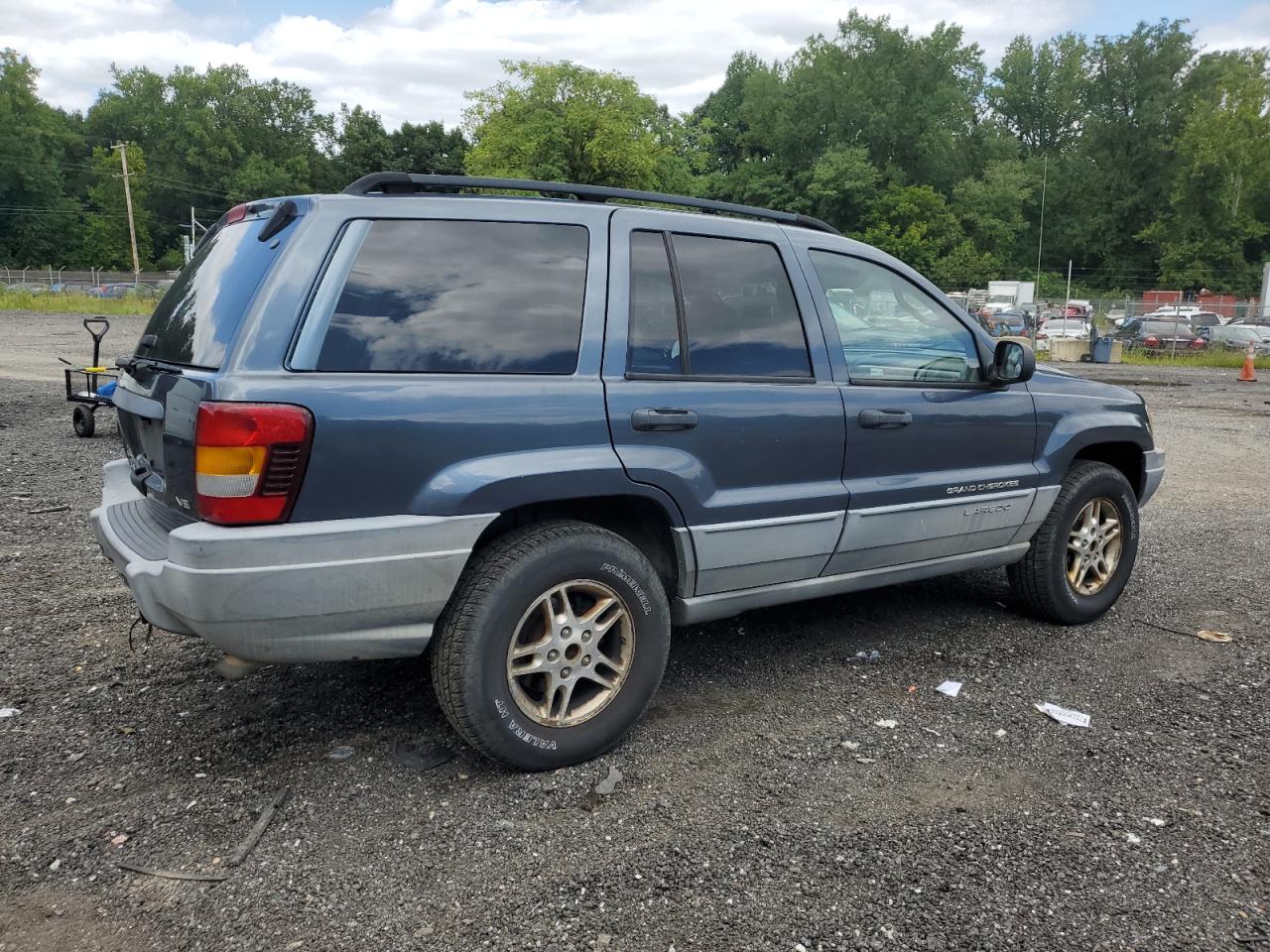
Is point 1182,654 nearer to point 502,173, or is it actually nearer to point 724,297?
point 724,297

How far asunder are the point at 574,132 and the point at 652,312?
4841cm

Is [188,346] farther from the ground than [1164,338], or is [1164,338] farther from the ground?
[1164,338]

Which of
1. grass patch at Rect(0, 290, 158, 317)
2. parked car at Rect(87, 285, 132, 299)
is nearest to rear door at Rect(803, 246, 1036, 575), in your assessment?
grass patch at Rect(0, 290, 158, 317)

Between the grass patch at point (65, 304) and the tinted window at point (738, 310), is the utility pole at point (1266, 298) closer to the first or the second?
the tinted window at point (738, 310)

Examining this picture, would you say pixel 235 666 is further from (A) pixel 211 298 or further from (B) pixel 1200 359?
(B) pixel 1200 359

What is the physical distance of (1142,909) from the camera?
2.54m

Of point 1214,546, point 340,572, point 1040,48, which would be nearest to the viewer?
point 340,572

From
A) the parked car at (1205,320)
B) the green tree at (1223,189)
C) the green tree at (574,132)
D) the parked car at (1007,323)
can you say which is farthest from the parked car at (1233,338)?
the green tree at (1223,189)

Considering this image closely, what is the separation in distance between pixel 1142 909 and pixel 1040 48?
96178 millimetres

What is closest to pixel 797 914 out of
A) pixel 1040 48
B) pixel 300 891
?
pixel 300 891

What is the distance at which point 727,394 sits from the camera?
137 inches

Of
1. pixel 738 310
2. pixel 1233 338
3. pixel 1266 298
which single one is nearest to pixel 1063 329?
pixel 1233 338

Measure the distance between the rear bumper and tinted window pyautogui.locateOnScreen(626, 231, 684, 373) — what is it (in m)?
0.83

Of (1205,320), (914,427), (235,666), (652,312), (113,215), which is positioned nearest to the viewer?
(235,666)
